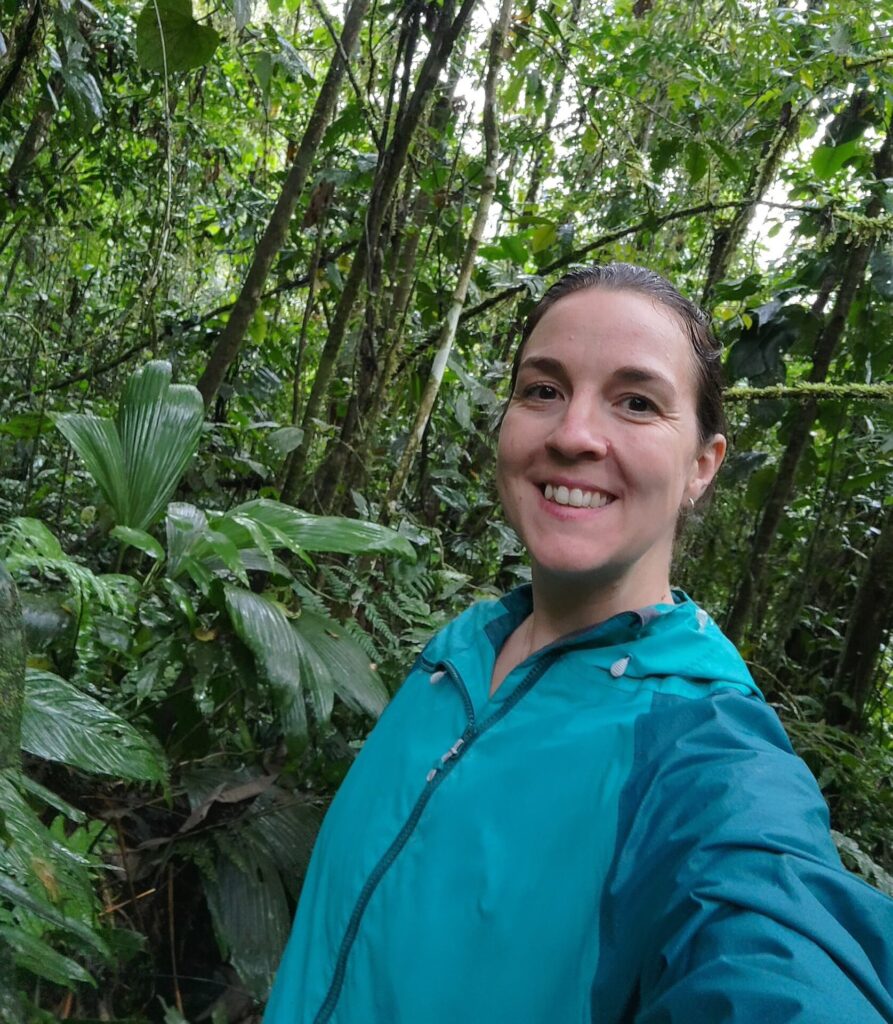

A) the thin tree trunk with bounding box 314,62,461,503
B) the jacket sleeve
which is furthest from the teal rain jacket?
the thin tree trunk with bounding box 314,62,461,503

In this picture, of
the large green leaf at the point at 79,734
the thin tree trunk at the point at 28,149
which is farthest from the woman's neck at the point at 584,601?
the thin tree trunk at the point at 28,149

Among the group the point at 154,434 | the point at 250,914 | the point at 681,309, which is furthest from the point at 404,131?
the point at 250,914

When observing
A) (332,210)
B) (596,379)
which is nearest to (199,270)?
(332,210)

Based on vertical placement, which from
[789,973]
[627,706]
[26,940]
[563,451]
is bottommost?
[26,940]

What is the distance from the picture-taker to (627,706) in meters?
0.85

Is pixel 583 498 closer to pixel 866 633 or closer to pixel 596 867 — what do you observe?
pixel 596 867

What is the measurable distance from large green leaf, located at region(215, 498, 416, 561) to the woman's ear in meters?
1.05

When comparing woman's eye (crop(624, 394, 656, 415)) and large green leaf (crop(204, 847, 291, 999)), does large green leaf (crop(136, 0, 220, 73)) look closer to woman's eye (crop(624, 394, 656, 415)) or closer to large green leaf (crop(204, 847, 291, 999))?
woman's eye (crop(624, 394, 656, 415))

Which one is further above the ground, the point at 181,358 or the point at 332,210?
the point at 332,210

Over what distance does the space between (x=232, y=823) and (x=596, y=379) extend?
1580 millimetres

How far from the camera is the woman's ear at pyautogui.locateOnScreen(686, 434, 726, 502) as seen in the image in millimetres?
1152

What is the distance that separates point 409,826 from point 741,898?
0.44 metres

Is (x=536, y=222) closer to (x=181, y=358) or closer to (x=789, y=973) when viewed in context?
(x=181, y=358)

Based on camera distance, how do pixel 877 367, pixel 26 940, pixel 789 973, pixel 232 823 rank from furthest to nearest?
pixel 877 367, pixel 232 823, pixel 26 940, pixel 789 973
